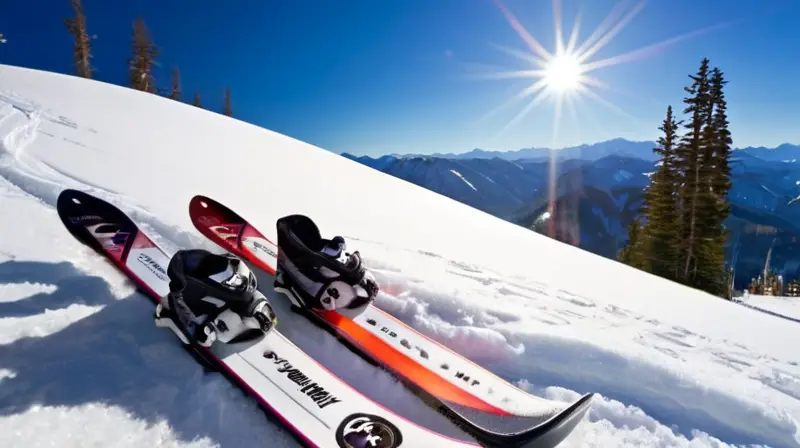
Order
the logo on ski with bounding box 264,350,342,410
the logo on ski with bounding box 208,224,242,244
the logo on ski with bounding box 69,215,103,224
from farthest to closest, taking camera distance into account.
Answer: the logo on ski with bounding box 208,224,242,244 < the logo on ski with bounding box 69,215,103,224 < the logo on ski with bounding box 264,350,342,410

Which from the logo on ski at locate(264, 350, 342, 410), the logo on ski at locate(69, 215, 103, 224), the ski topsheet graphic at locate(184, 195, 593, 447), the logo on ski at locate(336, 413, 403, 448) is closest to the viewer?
the logo on ski at locate(336, 413, 403, 448)

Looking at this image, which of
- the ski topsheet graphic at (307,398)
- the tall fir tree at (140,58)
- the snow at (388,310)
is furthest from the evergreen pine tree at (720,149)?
the tall fir tree at (140,58)

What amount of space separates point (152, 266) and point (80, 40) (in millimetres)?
47403

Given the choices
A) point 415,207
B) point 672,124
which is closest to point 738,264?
point 672,124

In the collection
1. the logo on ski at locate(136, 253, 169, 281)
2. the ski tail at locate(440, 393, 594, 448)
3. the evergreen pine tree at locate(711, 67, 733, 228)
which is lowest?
the ski tail at locate(440, 393, 594, 448)

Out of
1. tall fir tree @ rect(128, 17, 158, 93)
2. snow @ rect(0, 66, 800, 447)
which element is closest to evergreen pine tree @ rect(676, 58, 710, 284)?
snow @ rect(0, 66, 800, 447)

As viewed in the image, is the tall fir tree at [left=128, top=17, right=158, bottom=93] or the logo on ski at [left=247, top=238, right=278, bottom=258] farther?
the tall fir tree at [left=128, top=17, right=158, bottom=93]

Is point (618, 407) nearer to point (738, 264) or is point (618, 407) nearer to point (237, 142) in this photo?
point (237, 142)

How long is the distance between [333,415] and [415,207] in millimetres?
7009

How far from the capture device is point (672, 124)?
25.6 m

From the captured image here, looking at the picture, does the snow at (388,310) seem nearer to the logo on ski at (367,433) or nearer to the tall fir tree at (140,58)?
the logo on ski at (367,433)

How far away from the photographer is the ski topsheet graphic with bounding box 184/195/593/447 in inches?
86.0

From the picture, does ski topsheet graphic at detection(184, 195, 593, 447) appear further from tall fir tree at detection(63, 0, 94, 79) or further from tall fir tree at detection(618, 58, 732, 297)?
tall fir tree at detection(63, 0, 94, 79)

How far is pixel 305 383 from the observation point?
242cm
